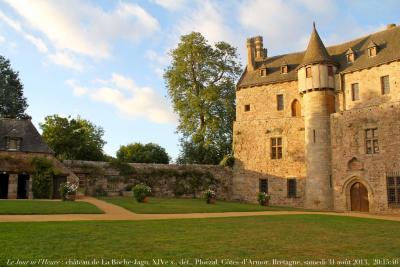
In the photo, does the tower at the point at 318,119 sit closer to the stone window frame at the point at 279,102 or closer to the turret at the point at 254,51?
the stone window frame at the point at 279,102

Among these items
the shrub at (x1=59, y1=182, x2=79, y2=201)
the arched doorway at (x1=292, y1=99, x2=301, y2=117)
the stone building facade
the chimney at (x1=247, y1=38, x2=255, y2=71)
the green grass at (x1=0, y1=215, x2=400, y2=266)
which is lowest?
the green grass at (x1=0, y1=215, x2=400, y2=266)

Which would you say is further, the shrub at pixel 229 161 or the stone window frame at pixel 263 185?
the shrub at pixel 229 161

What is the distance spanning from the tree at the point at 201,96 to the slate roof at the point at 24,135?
13894 millimetres

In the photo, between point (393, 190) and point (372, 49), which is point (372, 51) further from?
point (393, 190)

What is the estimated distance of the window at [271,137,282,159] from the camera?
31.0 metres

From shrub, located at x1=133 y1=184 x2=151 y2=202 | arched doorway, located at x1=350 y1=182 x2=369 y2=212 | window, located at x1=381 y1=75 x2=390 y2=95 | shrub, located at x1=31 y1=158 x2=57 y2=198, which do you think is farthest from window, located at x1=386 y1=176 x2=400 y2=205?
shrub, located at x1=31 y1=158 x2=57 y2=198

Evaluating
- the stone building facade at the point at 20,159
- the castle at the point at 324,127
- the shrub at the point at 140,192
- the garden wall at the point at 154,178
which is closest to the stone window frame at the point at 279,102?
the castle at the point at 324,127

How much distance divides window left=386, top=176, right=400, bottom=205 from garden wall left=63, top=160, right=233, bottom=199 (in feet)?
42.6

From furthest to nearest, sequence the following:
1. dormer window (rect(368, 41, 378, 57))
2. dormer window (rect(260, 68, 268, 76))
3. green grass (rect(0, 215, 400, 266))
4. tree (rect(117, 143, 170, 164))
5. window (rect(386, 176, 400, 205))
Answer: tree (rect(117, 143, 170, 164)) < dormer window (rect(260, 68, 268, 76)) < dormer window (rect(368, 41, 378, 57)) < window (rect(386, 176, 400, 205)) < green grass (rect(0, 215, 400, 266))

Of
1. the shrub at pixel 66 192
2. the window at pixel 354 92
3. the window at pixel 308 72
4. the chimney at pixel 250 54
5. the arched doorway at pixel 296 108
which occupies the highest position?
the chimney at pixel 250 54

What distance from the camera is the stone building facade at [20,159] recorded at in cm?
2591

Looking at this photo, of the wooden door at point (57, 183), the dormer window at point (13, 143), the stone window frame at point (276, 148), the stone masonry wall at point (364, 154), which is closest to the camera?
the stone masonry wall at point (364, 154)

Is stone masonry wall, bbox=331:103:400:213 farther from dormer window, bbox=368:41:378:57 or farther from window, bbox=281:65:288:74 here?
window, bbox=281:65:288:74

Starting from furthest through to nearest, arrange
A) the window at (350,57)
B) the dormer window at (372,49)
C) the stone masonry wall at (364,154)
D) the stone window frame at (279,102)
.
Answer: the stone window frame at (279,102) < the window at (350,57) < the dormer window at (372,49) < the stone masonry wall at (364,154)
